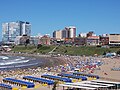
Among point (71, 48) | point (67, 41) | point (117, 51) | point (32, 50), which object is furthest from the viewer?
point (67, 41)

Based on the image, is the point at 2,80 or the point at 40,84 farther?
the point at 2,80

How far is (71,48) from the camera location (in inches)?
5832

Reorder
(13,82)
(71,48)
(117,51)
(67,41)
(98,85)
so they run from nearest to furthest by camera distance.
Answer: (98,85), (13,82), (117,51), (71,48), (67,41)

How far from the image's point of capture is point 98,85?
35.4 meters

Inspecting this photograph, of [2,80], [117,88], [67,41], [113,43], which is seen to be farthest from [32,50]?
[117,88]

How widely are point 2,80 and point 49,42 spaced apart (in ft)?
503

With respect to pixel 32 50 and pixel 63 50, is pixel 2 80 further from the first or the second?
pixel 32 50

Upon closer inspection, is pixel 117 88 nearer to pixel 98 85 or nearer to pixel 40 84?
pixel 98 85

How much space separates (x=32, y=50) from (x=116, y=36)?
46.0m

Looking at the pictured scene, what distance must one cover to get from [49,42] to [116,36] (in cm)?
5582

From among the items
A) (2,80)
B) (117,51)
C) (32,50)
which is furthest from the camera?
(32,50)

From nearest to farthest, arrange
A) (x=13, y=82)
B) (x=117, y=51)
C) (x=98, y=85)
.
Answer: (x=98, y=85) → (x=13, y=82) → (x=117, y=51)

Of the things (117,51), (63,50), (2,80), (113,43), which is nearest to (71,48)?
(63,50)

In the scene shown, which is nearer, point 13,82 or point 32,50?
point 13,82
